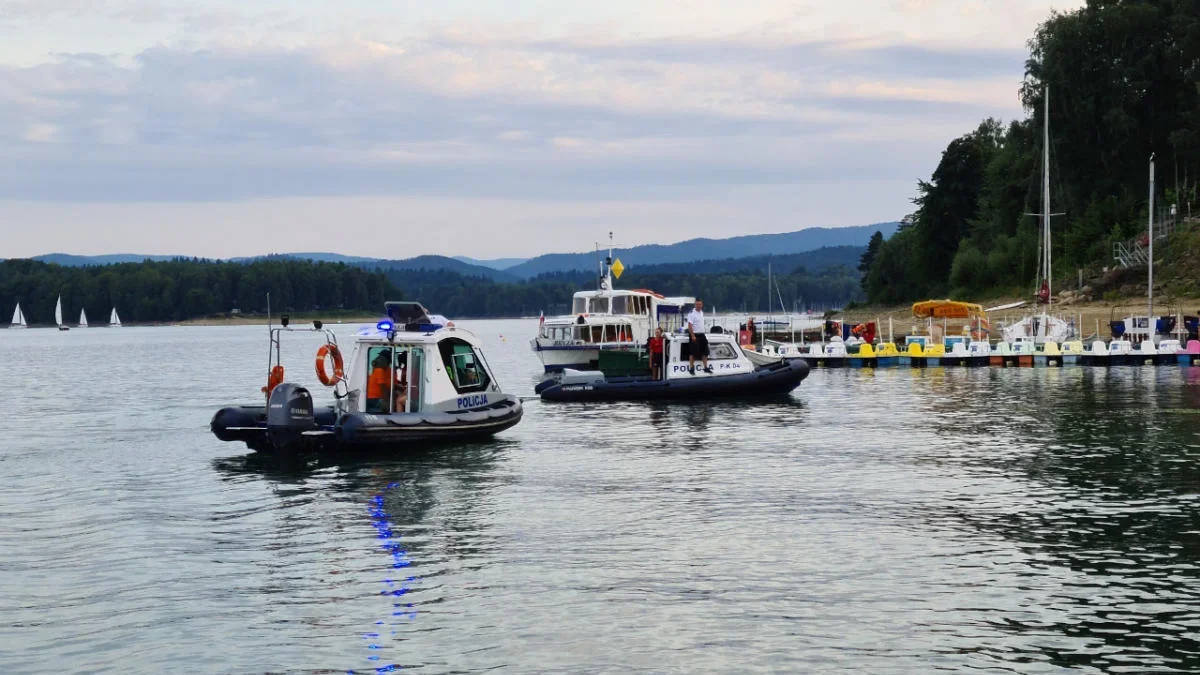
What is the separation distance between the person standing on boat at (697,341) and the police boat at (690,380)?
12cm

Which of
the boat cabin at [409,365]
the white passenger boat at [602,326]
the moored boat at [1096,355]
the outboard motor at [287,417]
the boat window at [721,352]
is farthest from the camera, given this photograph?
the moored boat at [1096,355]

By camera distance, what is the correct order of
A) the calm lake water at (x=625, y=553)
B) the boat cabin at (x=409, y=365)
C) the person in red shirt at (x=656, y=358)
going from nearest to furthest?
the calm lake water at (x=625, y=553) < the boat cabin at (x=409, y=365) < the person in red shirt at (x=656, y=358)

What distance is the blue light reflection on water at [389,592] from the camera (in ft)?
45.3

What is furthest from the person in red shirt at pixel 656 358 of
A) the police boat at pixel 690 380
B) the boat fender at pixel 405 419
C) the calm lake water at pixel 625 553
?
the boat fender at pixel 405 419

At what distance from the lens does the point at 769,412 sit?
40.7 meters

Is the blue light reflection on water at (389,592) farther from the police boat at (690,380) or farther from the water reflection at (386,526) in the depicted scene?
the police boat at (690,380)

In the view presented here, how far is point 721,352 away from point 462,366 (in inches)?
595

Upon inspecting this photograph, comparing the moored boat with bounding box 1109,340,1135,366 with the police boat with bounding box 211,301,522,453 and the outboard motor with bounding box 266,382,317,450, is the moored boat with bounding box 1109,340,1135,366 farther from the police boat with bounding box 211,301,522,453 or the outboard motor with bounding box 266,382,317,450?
the outboard motor with bounding box 266,382,317,450

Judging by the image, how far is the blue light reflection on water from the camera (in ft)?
45.3

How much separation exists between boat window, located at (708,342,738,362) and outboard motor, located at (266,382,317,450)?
19.4 meters

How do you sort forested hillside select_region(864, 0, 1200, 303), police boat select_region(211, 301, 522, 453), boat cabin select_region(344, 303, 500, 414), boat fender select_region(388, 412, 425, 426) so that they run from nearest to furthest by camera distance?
1. police boat select_region(211, 301, 522, 453)
2. boat fender select_region(388, 412, 425, 426)
3. boat cabin select_region(344, 303, 500, 414)
4. forested hillside select_region(864, 0, 1200, 303)

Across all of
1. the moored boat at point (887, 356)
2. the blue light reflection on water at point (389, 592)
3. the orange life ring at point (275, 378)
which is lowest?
the blue light reflection on water at point (389, 592)

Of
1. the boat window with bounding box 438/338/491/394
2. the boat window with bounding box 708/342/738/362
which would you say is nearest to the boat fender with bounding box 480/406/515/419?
the boat window with bounding box 438/338/491/394

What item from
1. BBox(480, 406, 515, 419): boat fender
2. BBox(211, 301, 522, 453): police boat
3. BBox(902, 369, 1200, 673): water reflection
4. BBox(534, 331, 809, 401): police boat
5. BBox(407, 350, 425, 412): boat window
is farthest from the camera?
BBox(534, 331, 809, 401): police boat
